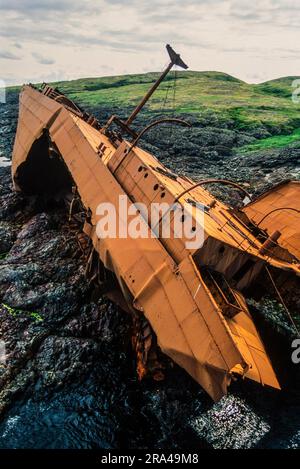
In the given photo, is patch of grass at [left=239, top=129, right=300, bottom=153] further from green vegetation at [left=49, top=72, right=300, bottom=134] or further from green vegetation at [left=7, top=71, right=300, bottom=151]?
green vegetation at [left=49, top=72, right=300, bottom=134]

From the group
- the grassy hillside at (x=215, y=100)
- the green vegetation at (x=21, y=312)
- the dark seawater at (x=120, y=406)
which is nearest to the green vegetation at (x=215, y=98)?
the grassy hillside at (x=215, y=100)

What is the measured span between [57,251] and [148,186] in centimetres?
432

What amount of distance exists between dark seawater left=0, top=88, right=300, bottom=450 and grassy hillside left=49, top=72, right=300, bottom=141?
491 inches

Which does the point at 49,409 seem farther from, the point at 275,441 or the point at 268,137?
the point at 268,137

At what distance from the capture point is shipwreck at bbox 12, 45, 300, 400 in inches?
278

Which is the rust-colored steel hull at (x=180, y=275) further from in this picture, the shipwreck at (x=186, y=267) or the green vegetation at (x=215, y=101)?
the green vegetation at (x=215, y=101)

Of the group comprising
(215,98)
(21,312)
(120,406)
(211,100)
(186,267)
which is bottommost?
(120,406)

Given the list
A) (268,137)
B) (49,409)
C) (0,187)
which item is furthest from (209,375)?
(268,137)

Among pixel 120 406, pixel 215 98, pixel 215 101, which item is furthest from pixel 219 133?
pixel 120 406

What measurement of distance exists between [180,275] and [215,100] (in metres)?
49.1

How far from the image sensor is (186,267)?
776 centimetres

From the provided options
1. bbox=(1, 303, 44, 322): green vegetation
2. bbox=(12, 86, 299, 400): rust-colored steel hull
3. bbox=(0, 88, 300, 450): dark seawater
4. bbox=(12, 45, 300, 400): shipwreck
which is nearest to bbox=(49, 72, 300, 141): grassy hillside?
bbox=(12, 45, 300, 400): shipwreck

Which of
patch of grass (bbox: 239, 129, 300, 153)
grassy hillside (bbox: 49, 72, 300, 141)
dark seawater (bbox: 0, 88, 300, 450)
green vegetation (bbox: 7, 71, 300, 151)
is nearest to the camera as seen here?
dark seawater (bbox: 0, 88, 300, 450)

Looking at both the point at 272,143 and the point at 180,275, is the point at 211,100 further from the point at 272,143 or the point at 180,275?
the point at 180,275
